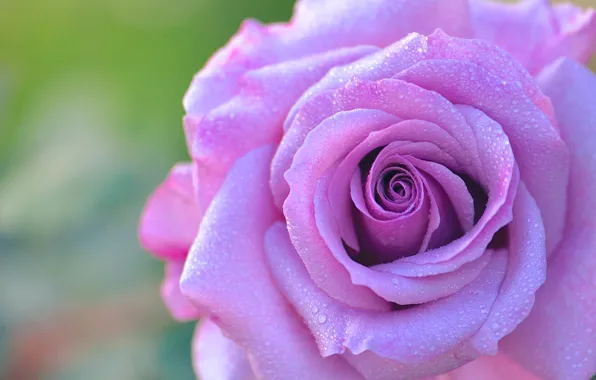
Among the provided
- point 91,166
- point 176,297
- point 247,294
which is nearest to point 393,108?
point 247,294

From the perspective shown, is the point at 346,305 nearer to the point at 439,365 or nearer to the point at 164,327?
the point at 439,365

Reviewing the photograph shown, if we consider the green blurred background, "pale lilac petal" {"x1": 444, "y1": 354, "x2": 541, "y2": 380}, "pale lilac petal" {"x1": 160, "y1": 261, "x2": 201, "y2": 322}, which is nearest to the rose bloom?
"pale lilac petal" {"x1": 444, "y1": 354, "x2": 541, "y2": 380}

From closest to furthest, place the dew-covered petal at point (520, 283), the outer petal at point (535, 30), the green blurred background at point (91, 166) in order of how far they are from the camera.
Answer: the dew-covered petal at point (520, 283) → the outer petal at point (535, 30) → the green blurred background at point (91, 166)

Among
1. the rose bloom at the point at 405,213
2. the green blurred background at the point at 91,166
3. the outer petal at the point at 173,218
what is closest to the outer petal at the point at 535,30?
the rose bloom at the point at 405,213

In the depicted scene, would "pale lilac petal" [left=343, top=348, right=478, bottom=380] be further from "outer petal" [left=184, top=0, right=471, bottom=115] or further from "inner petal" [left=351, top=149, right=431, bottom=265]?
"outer petal" [left=184, top=0, right=471, bottom=115]

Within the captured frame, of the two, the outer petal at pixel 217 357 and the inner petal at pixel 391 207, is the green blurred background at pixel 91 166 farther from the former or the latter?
the inner petal at pixel 391 207

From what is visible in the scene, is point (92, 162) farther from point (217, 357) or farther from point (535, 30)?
point (535, 30)
